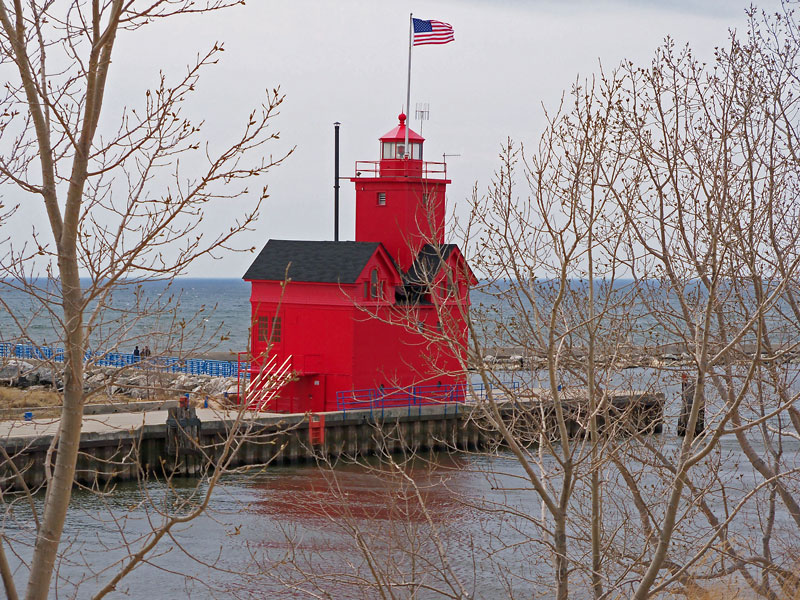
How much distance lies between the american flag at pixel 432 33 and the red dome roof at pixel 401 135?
3.49 meters

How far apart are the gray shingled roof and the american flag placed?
627 centimetres

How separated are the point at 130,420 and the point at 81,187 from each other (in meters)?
23.6

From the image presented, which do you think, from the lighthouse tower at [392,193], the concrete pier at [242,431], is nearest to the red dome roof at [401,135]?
the lighthouse tower at [392,193]

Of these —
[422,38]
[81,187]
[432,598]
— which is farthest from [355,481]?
[81,187]

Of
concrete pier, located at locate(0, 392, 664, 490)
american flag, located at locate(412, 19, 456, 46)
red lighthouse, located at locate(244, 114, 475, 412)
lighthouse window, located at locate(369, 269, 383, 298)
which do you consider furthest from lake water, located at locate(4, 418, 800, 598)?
american flag, located at locate(412, 19, 456, 46)

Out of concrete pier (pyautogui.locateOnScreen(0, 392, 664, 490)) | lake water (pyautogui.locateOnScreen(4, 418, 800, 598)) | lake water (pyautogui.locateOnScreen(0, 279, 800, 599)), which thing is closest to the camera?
lake water (pyautogui.locateOnScreen(0, 279, 800, 599))

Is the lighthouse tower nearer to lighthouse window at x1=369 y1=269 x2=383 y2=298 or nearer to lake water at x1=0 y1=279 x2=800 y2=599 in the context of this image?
lighthouse window at x1=369 y1=269 x2=383 y2=298

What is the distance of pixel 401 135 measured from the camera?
31.2 m

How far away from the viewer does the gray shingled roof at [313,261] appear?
29047 millimetres

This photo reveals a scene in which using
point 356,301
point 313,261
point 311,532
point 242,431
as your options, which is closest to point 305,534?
point 311,532

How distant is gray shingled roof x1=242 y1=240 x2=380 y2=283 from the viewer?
29047mm

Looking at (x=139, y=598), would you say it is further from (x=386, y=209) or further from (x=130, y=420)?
(x=386, y=209)

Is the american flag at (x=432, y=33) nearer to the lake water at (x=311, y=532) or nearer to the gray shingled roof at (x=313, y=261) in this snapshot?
the gray shingled roof at (x=313, y=261)

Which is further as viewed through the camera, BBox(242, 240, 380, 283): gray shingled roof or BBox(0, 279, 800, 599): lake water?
BBox(242, 240, 380, 283): gray shingled roof
